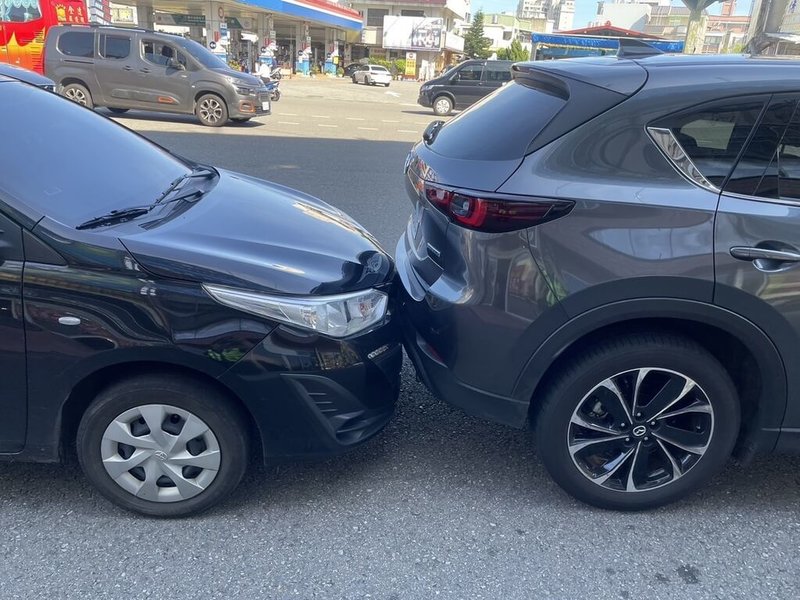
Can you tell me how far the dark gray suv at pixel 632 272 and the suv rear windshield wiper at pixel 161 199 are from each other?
126 cm

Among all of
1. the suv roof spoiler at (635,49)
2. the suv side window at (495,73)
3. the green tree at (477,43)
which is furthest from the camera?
the green tree at (477,43)

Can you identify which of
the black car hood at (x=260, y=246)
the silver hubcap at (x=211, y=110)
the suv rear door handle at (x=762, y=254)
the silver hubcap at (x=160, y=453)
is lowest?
the silver hubcap at (x=160, y=453)

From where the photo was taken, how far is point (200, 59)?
43.4 feet

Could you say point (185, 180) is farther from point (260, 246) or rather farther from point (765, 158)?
point (765, 158)

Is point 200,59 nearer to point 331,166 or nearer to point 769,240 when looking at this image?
point 331,166

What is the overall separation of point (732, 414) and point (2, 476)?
124 inches

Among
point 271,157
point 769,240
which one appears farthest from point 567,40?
point 769,240

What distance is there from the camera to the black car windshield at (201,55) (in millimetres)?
13227

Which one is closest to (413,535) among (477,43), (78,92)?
(78,92)

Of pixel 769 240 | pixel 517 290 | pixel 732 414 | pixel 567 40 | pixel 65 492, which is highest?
pixel 567 40

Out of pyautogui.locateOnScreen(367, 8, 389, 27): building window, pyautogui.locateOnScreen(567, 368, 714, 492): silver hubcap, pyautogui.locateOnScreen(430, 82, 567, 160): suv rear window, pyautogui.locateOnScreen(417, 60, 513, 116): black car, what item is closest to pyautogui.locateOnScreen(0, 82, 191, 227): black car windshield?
pyautogui.locateOnScreen(430, 82, 567, 160): suv rear window

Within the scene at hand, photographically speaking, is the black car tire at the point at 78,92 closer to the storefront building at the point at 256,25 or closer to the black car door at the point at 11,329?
the black car door at the point at 11,329

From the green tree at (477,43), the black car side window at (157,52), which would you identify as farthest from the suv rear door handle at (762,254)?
the green tree at (477,43)

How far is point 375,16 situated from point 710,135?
6328cm
